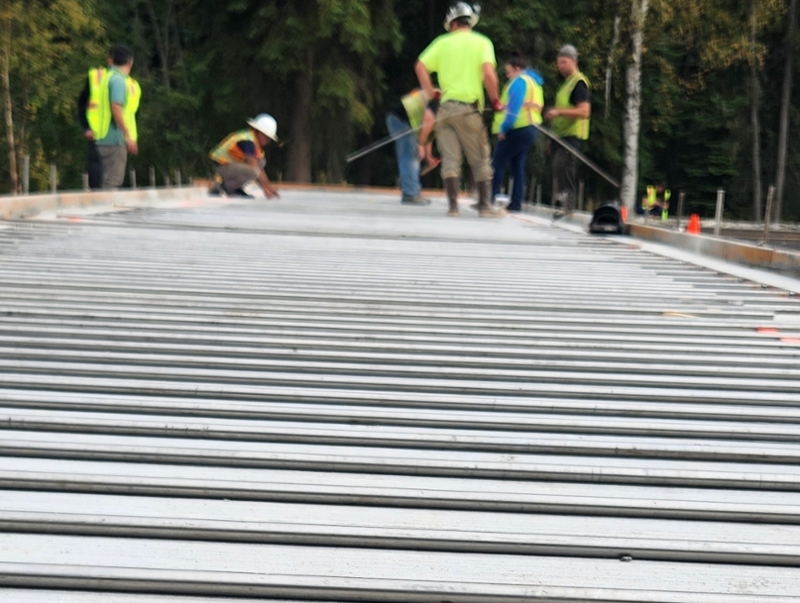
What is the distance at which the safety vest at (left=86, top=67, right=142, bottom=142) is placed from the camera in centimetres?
1216

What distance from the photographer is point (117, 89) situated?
39.2ft

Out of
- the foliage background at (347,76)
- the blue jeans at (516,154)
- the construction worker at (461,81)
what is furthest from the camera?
the foliage background at (347,76)

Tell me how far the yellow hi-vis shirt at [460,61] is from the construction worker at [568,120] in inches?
46.7

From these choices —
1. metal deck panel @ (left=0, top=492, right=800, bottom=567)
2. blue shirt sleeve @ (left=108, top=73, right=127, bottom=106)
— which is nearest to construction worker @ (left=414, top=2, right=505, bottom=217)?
blue shirt sleeve @ (left=108, top=73, right=127, bottom=106)

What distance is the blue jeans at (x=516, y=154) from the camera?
12.9 m

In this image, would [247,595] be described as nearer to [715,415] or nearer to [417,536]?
[417,536]

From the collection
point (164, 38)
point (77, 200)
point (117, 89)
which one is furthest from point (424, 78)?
point (164, 38)

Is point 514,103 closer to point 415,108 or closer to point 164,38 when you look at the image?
point 415,108

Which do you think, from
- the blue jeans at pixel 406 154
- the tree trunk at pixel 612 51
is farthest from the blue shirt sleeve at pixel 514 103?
the tree trunk at pixel 612 51

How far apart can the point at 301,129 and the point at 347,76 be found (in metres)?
1.57

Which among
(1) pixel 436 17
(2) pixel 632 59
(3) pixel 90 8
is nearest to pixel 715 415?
(2) pixel 632 59

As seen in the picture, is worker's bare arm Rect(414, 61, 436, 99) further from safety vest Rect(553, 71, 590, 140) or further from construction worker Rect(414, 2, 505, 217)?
safety vest Rect(553, 71, 590, 140)

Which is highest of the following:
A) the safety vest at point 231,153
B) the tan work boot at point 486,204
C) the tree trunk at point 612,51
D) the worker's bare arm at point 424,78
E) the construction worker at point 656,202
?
the tree trunk at point 612,51

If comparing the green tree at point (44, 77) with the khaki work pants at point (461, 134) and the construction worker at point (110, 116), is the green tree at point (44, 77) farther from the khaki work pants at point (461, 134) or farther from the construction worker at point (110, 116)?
the khaki work pants at point (461, 134)
